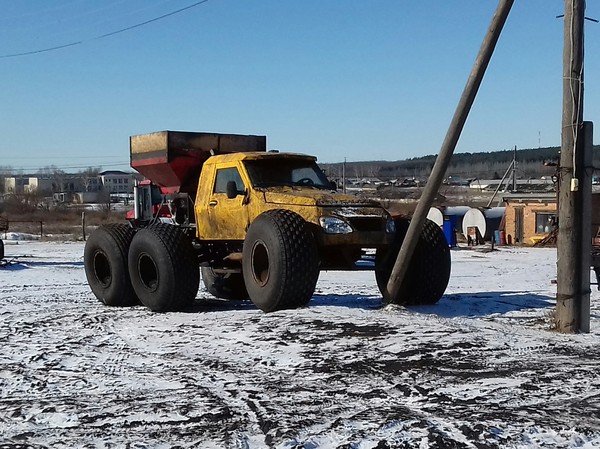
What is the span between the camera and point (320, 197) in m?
11.1

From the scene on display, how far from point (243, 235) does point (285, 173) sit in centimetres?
116

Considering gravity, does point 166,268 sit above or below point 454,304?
above

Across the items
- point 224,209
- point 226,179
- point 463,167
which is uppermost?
point 463,167

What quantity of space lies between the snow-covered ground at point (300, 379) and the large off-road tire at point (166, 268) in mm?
266

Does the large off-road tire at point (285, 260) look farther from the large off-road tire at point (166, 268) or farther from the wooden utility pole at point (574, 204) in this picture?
the wooden utility pole at point (574, 204)

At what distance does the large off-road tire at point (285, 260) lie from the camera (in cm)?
1015

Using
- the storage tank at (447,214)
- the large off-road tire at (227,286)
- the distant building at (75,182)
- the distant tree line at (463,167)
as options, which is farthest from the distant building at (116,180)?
the large off-road tire at (227,286)

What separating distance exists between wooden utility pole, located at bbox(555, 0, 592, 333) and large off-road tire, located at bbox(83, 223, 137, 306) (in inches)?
262

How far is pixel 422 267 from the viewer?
1132 cm

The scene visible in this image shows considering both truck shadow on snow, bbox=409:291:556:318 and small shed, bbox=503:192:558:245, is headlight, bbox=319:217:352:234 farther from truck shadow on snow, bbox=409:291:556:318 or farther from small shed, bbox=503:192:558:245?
small shed, bbox=503:192:558:245

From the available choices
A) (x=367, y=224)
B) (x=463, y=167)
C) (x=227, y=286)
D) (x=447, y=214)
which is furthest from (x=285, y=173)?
(x=463, y=167)

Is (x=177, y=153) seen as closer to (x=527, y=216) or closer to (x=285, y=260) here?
(x=285, y=260)

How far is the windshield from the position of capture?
12008 mm

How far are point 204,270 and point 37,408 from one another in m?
8.81
